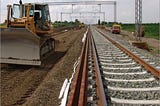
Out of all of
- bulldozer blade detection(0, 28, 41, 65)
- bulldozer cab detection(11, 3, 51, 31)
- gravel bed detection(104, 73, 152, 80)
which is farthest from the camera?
bulldozer cab detection(11, 3, 51, 31)

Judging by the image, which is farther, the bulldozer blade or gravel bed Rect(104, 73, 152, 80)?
the bulldozer blade

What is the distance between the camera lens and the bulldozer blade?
46.3ft

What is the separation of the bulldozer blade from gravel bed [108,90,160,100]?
6.57 meters

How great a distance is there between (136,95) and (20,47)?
794cm

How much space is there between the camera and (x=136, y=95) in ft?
25.0

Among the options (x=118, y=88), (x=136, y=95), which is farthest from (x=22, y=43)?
(x=136, y=95)

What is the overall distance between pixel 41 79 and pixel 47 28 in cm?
678

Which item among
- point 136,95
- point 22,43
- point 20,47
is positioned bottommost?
point 136,95

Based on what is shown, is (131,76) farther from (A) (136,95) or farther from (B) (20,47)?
(B) (20,47)

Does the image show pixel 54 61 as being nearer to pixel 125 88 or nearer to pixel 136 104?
pixel 125 88

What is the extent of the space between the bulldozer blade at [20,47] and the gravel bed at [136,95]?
6569mm

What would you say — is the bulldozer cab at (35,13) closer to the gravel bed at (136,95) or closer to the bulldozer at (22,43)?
the bulldozer at (22,43)

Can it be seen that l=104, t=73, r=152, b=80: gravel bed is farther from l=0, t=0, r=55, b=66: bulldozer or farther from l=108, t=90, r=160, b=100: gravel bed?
l=0, t=0, r=55, b=66: bulldozer

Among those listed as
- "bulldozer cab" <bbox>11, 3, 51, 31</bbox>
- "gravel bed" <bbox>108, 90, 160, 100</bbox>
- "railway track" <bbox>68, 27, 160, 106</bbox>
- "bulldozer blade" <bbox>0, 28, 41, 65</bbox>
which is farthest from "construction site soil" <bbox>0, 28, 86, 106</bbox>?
"bulldozer cab" <bbox>11, 3, 51, 31</bbox>
